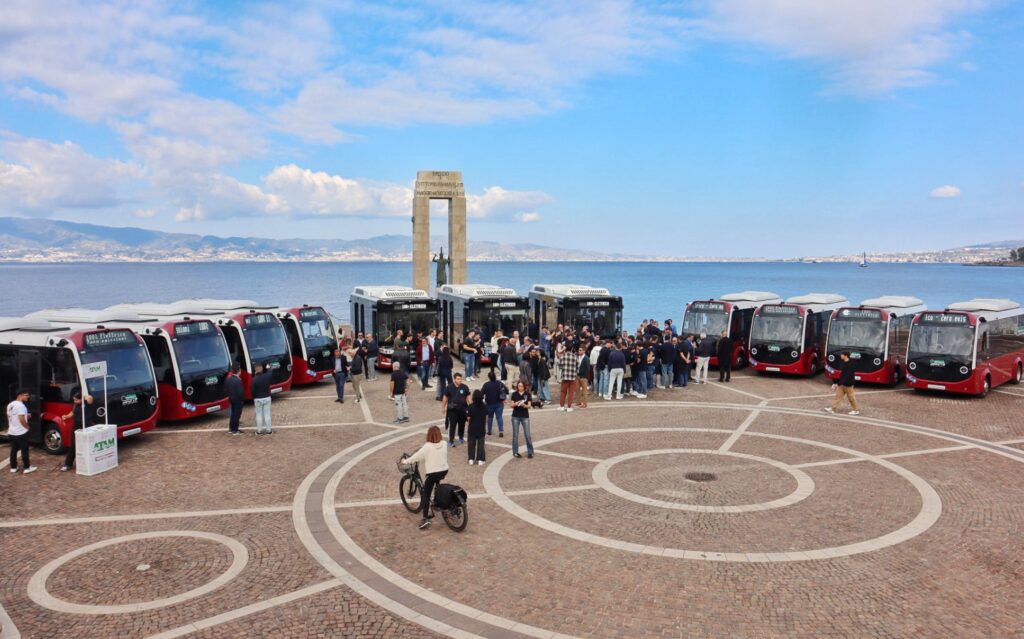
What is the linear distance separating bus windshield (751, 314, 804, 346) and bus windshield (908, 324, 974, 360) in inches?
143

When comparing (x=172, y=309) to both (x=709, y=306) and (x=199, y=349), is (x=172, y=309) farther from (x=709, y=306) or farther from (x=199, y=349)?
(x=709, y=306)

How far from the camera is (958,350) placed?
65.6 ft

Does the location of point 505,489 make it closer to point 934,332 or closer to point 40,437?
point 40,437

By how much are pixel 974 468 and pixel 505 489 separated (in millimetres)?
8959

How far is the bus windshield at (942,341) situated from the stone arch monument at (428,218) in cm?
2457

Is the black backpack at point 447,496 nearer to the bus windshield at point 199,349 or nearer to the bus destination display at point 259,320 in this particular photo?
the bus windshield at point 199,349

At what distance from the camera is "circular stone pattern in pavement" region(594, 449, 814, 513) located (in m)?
11.3

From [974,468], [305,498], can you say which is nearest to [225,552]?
[305,498]

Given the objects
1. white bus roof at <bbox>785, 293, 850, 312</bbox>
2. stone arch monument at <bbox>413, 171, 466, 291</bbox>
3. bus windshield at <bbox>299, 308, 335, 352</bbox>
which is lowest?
bus windshield at <bbox>299, 308, 335, 352</bbox>

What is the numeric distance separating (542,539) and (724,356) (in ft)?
49.0

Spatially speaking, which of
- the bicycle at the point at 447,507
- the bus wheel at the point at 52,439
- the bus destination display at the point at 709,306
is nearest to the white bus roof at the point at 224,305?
the bus wheel at the point at 52,439

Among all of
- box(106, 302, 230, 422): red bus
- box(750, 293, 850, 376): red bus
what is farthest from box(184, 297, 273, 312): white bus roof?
box(750, 293, 850, 376): red bus

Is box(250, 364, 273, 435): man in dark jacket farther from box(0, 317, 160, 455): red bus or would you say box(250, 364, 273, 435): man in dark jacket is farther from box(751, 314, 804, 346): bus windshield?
box(751, 314, 804, 346): bus windshield

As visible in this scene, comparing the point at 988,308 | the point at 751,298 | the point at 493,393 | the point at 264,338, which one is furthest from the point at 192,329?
the point at 988,308
